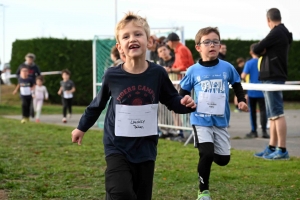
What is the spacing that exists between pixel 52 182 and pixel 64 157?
7.97 ft

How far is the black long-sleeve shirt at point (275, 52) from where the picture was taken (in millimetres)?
10258

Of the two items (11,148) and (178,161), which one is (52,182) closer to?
(178,161)

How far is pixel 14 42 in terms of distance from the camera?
31.4m

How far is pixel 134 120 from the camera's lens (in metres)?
5.25

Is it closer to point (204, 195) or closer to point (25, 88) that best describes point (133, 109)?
point (204, 195)

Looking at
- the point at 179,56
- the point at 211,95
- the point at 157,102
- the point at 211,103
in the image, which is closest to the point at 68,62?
the point at 179,56

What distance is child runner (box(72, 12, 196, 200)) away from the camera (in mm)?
5145

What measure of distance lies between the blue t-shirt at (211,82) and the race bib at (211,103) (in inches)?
1.4

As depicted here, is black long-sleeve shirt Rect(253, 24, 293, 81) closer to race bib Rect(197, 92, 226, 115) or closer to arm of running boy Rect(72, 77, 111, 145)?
race bib Rect(197, 92, 226, 115)

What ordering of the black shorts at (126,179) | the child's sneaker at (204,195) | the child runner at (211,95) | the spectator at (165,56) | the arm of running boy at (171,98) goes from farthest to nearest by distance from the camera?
the spectator at (165,56), the child runner at (211,95), the child's sneaker at (204,195), the arm of running boy at (171,98), the black shorts at (126,179)

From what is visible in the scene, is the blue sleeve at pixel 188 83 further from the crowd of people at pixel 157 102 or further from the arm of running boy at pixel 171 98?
the arm of running boy at pixel 171 98

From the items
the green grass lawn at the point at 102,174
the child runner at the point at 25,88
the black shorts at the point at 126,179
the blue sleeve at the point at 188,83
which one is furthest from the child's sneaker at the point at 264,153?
the child runner at the point at 25,88

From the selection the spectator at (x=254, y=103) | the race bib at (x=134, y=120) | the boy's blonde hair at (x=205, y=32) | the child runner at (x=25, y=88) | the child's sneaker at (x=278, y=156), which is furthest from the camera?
the child runner at (x=25, y=88)

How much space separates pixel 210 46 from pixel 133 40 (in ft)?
7.74
